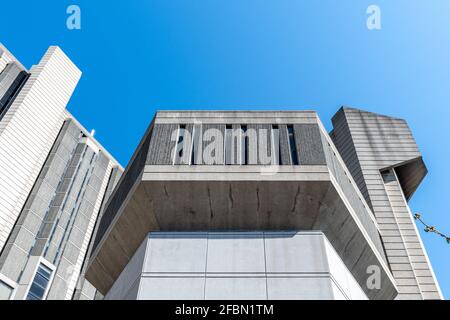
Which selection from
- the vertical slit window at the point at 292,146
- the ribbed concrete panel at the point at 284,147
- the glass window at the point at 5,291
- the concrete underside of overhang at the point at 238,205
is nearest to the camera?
the concrete underside of overhang at the point at 238,205

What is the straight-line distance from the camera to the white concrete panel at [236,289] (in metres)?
12.7

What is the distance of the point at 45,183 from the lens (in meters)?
52.6

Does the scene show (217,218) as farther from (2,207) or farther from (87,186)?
(87,186)

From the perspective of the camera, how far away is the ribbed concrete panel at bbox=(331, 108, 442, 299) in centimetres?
2294

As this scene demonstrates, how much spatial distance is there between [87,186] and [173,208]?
51.3 metres

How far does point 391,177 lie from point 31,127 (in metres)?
48.2

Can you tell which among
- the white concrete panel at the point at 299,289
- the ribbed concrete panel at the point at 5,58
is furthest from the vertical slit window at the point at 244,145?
the ribbed concrete panel at the point at 5,58

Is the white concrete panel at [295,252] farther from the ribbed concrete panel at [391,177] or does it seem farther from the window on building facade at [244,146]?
the ribbed concrete panel at [391,177]

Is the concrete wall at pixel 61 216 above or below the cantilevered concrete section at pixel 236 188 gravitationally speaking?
above

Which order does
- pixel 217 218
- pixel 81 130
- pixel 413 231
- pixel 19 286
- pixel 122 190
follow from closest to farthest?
1. pixel 217 218
2. pixel 122 190
3. pixel 413 231
4. pixel 19 286
5. pixel 81 130

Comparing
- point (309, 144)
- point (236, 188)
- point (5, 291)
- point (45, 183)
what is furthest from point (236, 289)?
point (45, 183)

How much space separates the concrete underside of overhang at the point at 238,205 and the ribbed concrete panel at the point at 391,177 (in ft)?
32.2
